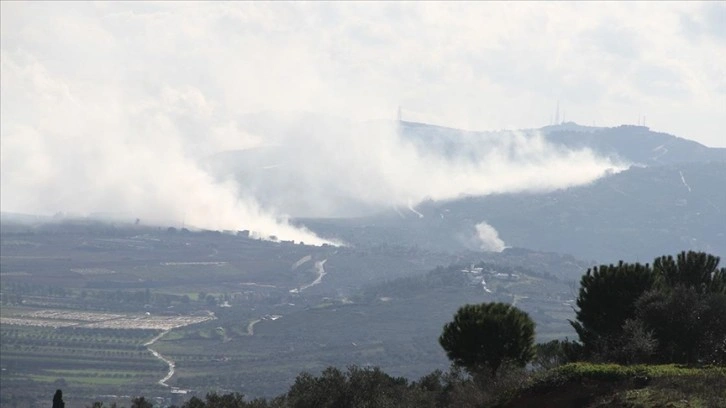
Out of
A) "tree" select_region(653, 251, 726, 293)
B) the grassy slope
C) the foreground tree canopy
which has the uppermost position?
"tree" select_region(653, 251, 726, 293)

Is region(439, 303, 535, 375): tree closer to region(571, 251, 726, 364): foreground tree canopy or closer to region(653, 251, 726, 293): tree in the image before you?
region(571, 251, 726, 364): foreground tree canopy

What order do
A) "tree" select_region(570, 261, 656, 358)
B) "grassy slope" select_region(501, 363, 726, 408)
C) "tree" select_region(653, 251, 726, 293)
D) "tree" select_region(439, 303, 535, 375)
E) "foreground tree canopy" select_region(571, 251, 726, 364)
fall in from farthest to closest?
1. "tree" select_region(653, 251, 726, 293)
2. "tree" select_region(570, 261, 656, 358)
3. "tree" select_region(439, 303, 535, 375)
4. "foreground tree canopy" select_region(571, 251, 726, 364)
5. "grassy slope" select_region(501, 363, 726, 408)

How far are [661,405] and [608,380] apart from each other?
22.5 feet

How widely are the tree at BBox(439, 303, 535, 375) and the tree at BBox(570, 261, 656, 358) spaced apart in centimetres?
380

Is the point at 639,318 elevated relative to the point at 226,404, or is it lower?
elevated

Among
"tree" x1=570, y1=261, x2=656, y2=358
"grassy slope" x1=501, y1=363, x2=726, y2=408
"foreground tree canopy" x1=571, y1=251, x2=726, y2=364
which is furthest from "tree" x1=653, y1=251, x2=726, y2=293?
"grassy slope" x1=501, y1=363, x2=726, y2=408

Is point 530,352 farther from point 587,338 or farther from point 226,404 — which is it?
point 226,404

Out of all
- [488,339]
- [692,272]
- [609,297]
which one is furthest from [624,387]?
[692,272]

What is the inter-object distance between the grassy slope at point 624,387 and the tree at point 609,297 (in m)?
22.6

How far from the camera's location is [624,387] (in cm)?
5291

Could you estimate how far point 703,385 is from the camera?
49.8m

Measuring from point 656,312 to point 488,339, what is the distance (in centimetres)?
1001

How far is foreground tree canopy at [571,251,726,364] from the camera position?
69.0 meters

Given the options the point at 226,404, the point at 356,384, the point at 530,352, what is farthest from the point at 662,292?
the point at 226,404
